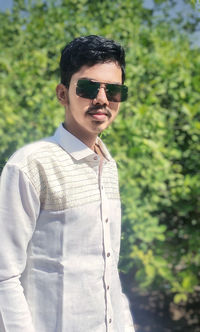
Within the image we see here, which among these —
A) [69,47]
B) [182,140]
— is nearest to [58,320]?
[69,47]

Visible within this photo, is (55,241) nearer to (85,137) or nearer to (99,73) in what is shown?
(85,137)

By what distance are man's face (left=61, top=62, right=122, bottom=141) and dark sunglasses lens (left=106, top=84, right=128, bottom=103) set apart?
2cm

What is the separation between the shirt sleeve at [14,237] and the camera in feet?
3.94

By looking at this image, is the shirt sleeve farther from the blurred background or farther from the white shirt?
the blurred background

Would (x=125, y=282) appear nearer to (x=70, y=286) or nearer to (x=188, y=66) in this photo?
(x=188, y=66)

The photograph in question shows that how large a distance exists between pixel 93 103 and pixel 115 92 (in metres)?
0.09

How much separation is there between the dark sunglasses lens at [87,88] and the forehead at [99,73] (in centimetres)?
3

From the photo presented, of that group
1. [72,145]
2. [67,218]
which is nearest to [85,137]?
[72,145]

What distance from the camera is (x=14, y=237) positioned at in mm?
1217

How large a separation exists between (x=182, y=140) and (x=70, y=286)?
2558mm

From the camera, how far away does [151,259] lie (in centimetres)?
321

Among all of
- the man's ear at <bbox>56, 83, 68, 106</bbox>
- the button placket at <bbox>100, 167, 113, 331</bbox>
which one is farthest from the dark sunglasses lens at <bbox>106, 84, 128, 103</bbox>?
the button placket at <bbox>100, 167, 113, 331</bbox>

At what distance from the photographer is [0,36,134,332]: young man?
122cm

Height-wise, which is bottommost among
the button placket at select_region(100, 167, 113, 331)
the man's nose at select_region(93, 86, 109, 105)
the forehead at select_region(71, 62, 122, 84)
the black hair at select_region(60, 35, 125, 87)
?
the button placket at select_region(100, 167, 113, 331)
